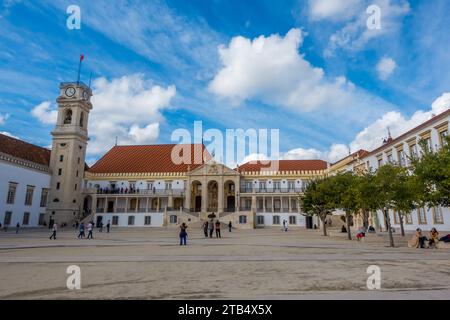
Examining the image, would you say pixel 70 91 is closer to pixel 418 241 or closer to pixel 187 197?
pixel 187 197

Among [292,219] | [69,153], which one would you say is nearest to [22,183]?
[69,153]

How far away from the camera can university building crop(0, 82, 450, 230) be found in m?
45.1

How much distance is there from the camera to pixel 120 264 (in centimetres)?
1095

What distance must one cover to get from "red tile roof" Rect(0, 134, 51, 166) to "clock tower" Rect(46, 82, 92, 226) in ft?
6.39

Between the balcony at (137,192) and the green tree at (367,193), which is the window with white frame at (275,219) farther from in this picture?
the green tree at (367,193)

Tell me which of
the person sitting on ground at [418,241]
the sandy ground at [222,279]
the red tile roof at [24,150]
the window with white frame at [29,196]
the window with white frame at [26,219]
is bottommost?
the sandy ground at [222,279]

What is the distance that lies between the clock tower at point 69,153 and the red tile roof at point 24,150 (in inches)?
76.7

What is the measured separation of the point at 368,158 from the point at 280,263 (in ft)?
103

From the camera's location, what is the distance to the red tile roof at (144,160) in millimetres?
60031

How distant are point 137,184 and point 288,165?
29.3 meters

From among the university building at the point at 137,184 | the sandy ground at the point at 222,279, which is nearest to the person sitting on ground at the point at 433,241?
the sandy ground at the point at 222,279

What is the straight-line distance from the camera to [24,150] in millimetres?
47938
